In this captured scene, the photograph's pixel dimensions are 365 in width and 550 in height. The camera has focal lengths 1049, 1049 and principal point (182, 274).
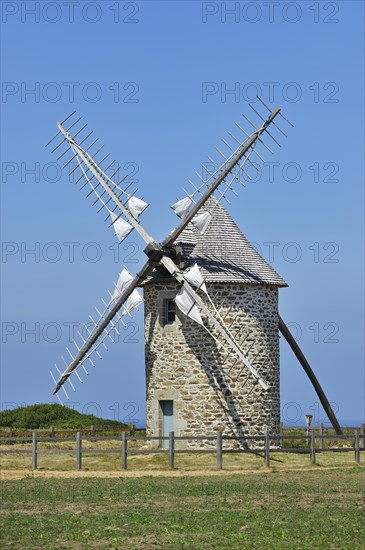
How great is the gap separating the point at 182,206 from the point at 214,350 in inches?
182

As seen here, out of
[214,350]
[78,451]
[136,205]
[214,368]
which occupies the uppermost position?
[136,205]

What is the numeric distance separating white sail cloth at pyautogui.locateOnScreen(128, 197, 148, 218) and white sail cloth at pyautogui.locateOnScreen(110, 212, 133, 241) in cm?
48

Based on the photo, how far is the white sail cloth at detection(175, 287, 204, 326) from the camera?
3150 cm

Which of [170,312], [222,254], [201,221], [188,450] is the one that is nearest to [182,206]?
[201,221]

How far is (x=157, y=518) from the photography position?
19.2 meters

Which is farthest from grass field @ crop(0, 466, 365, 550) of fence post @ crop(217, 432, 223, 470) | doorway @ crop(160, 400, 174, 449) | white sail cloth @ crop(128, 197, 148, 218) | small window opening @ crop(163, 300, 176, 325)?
white sail cloth @ crop(128, 197, 148, 218)

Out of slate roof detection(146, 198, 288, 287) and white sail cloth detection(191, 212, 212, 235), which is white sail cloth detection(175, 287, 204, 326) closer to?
slate roof detection(146, 198, 288, 287)

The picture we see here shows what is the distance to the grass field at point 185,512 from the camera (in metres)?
17.1

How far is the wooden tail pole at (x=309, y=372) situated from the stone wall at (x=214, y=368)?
1428 millimetres

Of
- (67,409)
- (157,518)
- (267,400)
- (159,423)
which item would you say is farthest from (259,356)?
(67,409)

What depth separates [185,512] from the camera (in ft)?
66.0

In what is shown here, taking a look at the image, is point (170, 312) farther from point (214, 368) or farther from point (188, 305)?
point (214, 368)

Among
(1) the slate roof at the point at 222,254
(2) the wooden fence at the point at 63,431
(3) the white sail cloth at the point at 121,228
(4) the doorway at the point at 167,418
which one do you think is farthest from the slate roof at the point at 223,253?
(2) the wooden fence at the point at 63,431

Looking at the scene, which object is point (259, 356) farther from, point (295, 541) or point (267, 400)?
point (295, 541)
